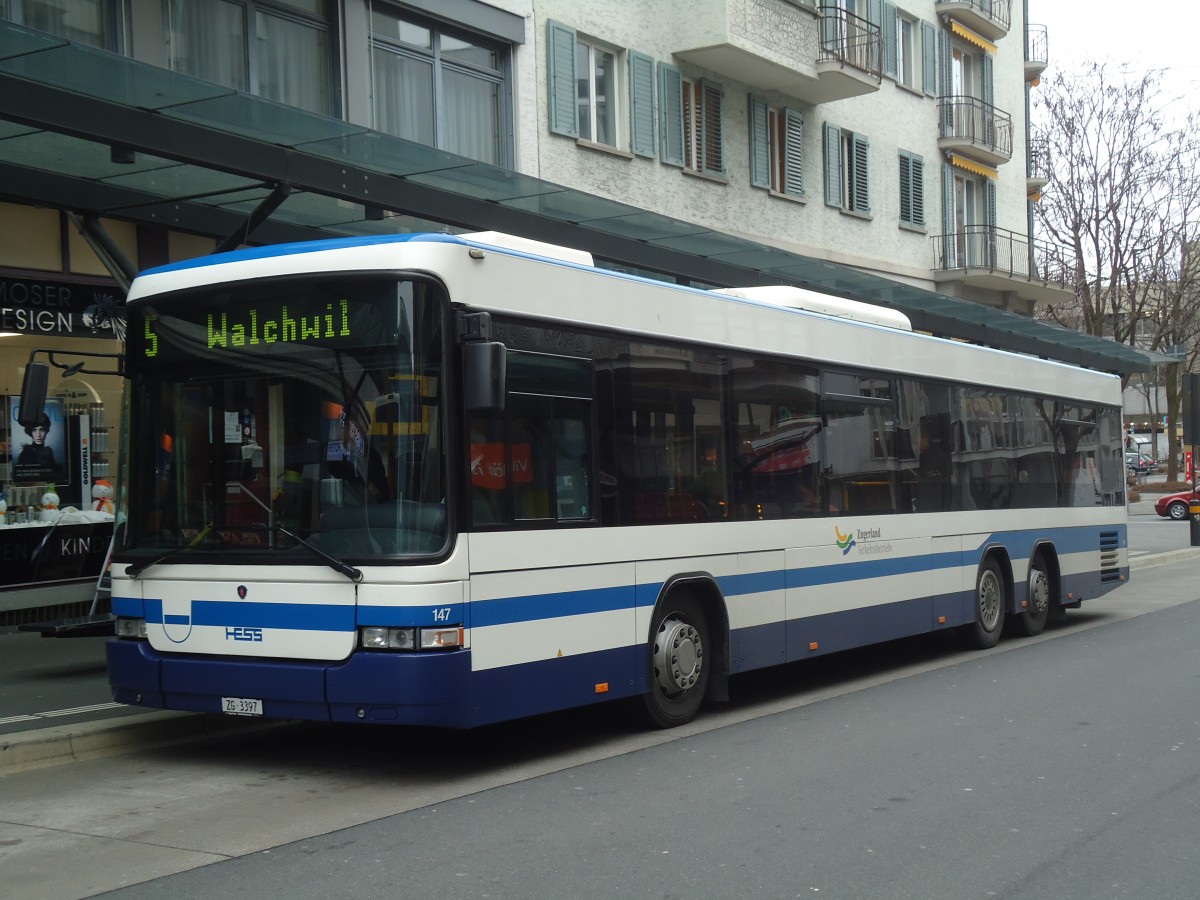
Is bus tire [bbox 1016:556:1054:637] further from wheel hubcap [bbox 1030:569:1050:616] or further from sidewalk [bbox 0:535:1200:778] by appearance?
sidewalk [bbox 0:535:1200:778]

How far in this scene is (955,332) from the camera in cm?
2375

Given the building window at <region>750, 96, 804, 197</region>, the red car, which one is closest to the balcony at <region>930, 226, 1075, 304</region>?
the building window at <region>750, 96, 804, 197</region>

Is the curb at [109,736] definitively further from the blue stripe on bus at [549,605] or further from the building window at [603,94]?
the building window at [603,94]

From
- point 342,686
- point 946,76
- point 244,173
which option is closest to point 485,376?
point 342,686

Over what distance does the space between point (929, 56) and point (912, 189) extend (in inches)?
133

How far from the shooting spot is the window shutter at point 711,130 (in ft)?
76.1

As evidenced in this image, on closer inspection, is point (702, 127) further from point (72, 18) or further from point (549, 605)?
point (549, 605)

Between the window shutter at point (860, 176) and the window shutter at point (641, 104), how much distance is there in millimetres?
7609

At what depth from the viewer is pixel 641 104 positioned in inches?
847

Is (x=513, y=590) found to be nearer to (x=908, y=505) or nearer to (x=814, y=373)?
(x=814, y=373)

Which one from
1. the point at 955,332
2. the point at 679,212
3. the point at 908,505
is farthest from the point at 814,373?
the point at 955,332

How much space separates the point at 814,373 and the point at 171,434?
17.3ft

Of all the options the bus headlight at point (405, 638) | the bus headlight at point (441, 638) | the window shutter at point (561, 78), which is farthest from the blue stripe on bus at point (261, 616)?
the window shutter at point (561, 78)

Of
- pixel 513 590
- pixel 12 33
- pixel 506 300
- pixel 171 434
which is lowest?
pixel 513 590
